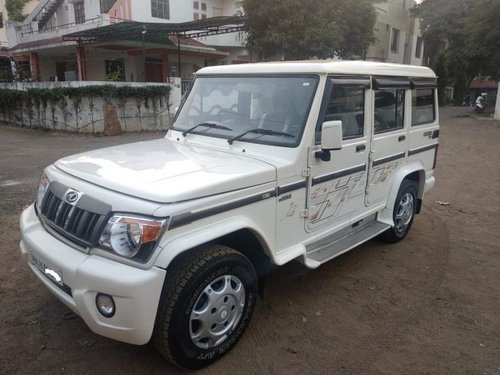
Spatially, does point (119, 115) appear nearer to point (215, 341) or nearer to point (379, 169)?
point (379, 169)

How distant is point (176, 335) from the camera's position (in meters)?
2.62

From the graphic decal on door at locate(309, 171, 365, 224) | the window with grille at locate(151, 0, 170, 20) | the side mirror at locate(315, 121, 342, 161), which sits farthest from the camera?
the window with grille at locate(151, 0, 170, 20)

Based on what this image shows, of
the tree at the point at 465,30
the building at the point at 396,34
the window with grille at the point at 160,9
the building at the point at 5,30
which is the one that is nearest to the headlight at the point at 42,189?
the tree at the point at 465,30

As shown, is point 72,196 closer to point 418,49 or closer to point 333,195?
point 333,195

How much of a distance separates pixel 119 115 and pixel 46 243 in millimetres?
12764

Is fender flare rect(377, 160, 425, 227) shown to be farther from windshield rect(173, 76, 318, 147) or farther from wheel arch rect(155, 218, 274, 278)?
wheel arch rect(155, 218, 274, 278)

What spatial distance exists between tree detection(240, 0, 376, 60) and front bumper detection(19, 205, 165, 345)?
55.7 ft

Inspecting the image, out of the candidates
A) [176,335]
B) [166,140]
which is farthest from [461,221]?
[176,335]

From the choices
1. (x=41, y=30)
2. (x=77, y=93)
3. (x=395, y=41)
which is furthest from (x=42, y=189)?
(x=395, y=41)

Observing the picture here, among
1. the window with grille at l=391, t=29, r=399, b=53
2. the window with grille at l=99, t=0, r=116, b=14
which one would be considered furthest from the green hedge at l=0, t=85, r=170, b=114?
the window with grille at l=391, t=29, r=399, b=53

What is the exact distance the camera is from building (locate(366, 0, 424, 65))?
1259 inches

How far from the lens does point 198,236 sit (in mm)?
2602

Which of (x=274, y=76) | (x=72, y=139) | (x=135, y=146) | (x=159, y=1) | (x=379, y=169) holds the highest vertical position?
(x=159, y=1)

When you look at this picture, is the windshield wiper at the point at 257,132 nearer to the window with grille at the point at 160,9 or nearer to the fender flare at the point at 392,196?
the fender flare at the point at 392,196
